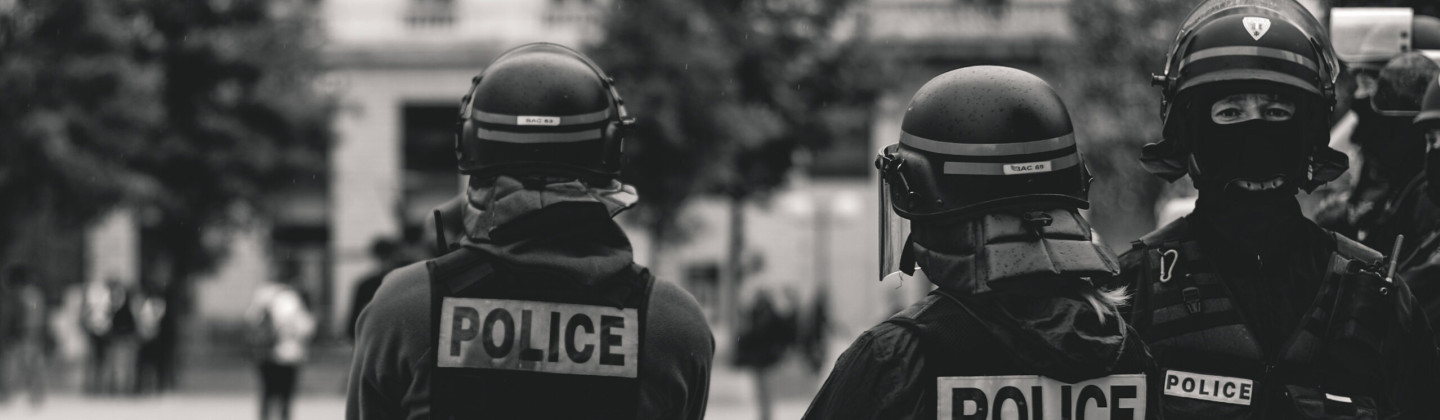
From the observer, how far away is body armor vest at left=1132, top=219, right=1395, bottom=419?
3758mm

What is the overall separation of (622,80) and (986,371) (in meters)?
17.2

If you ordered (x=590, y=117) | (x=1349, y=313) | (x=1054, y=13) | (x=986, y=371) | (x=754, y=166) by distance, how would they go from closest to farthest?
(x=986, y=371) → (x=1349, y=313) → (x=590, y=117) → (x=754, y=166) → (x=1054, y=13)

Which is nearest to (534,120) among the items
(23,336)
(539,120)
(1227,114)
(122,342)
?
(539,120)

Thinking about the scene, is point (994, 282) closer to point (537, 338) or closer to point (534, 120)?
point (537, 338)

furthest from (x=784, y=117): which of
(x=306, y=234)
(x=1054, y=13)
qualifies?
(x=306, y=234)

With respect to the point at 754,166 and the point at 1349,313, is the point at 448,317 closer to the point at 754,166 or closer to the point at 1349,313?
the point at 1349,313

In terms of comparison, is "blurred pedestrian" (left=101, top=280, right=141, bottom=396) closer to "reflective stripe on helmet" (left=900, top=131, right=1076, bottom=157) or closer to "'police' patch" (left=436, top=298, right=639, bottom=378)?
"'police' patch" (left=436, top=298, right=639, bottom=378)

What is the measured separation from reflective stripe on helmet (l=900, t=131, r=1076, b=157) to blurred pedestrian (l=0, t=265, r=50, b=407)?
19.5 metres

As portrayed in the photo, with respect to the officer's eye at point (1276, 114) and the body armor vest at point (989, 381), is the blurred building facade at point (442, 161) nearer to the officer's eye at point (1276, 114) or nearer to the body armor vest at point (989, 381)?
the officer's eye at point (1276, 114)

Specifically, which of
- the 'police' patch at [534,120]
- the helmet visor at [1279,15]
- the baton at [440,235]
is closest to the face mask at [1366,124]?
the helmet visor at [1279,15]

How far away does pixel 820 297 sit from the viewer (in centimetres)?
2741

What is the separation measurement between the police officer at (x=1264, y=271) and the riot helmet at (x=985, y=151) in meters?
0.62

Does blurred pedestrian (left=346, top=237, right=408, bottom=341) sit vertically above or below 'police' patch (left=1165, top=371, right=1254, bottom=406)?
below

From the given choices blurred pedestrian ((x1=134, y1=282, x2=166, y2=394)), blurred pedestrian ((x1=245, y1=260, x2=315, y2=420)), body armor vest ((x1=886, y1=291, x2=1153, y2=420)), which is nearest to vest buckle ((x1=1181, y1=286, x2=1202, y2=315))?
body armor vest ((x1=886, y1=291, x2=1153, y2=420))
